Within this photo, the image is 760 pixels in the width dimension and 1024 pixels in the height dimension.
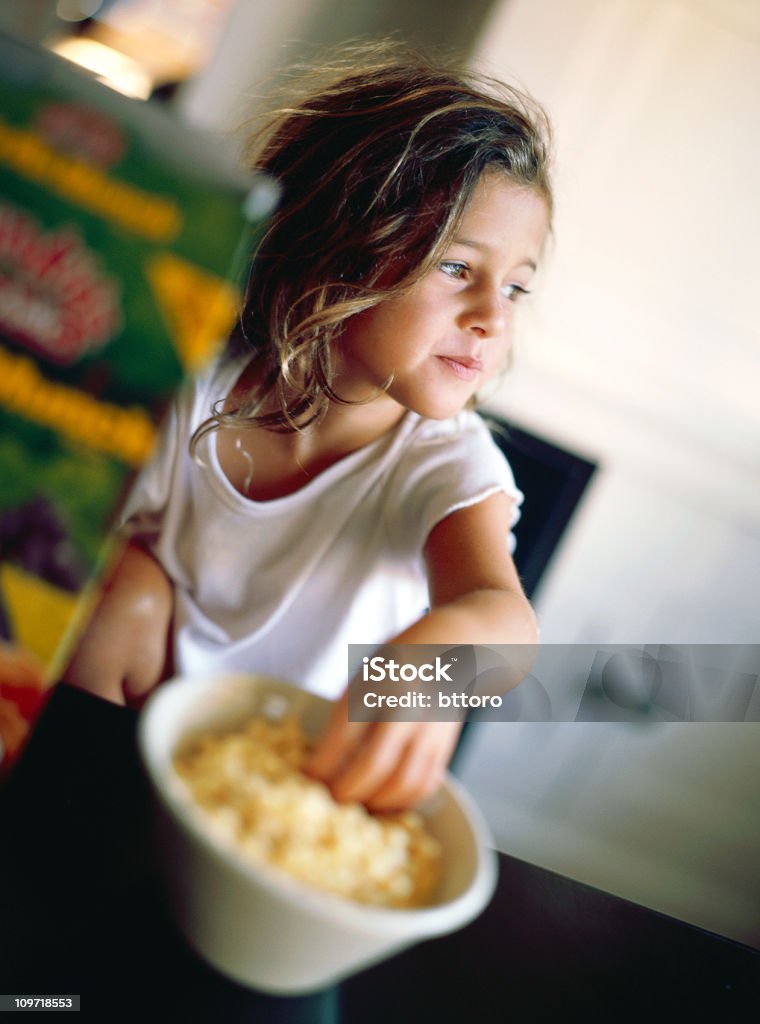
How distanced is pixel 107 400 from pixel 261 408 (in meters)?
0.43

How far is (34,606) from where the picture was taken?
0.27 meters

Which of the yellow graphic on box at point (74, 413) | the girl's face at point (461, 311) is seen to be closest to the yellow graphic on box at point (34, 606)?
the yellow graphic on box at point (74, 413)

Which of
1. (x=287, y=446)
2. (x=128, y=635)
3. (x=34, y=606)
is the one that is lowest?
(x=128, y=635)

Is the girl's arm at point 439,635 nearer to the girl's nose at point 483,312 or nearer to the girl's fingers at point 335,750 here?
the girl's fingers at point 335,750

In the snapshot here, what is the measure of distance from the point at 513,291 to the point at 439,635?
302mm

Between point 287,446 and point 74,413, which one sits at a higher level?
point 74,413

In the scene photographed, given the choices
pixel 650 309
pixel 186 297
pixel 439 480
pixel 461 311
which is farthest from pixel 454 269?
pixel 650 309

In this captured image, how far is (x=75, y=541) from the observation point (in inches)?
10.2

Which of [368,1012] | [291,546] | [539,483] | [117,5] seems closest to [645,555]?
[539,483]

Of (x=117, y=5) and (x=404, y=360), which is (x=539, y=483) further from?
(x=117, y=5)

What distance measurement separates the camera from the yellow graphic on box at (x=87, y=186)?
235 millimetres

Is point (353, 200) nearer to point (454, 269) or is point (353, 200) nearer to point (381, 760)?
point (454, 269)

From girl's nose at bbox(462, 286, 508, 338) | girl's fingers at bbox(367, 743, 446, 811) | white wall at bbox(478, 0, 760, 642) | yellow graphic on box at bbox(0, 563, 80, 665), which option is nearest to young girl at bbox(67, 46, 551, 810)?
girl's nose at bbox(462, 286, 508, 338)

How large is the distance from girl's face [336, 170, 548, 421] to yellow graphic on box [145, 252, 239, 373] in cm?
33
